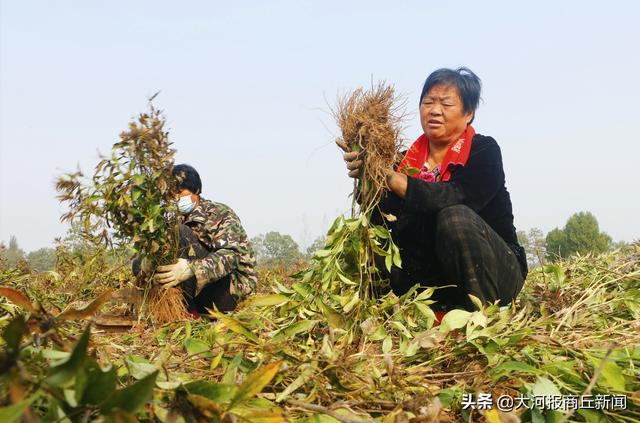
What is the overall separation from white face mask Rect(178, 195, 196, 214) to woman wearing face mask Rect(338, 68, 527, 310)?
68.0 inches

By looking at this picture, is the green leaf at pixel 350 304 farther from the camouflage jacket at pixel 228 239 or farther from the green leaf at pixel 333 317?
the camouflage jacket at pixel 228 239

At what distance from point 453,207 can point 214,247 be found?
1.97m

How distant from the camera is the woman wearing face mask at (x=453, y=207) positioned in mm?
2522

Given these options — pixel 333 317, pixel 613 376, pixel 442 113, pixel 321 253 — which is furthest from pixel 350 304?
pixel 442 113

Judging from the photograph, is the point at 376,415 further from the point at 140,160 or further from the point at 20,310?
the point at 140,160

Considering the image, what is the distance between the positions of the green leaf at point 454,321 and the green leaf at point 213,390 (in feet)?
2.80

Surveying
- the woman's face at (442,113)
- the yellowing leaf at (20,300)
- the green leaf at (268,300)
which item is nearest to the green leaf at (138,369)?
the yellowing leaf at (20,300)

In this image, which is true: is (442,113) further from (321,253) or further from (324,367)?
(324,367)

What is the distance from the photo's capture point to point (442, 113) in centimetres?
280

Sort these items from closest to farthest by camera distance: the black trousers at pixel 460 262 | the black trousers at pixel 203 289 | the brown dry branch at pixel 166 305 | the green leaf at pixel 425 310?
the green leaf at pixel 425 310, the black trousers at pixel 460 262, the brown dry branch at pixel 166 305, the black trousers at pixel 203 289

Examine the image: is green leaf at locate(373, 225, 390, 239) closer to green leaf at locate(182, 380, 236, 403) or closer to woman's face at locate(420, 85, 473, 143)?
woman's face at locate(420, 85, 473, 143)

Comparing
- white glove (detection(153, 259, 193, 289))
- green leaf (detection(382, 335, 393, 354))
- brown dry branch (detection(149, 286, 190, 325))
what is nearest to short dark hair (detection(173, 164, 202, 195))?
white glove (detection(153, 259, 193, 289))

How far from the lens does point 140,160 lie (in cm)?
331

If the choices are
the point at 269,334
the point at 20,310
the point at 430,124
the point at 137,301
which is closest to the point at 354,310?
the point at 269,334
